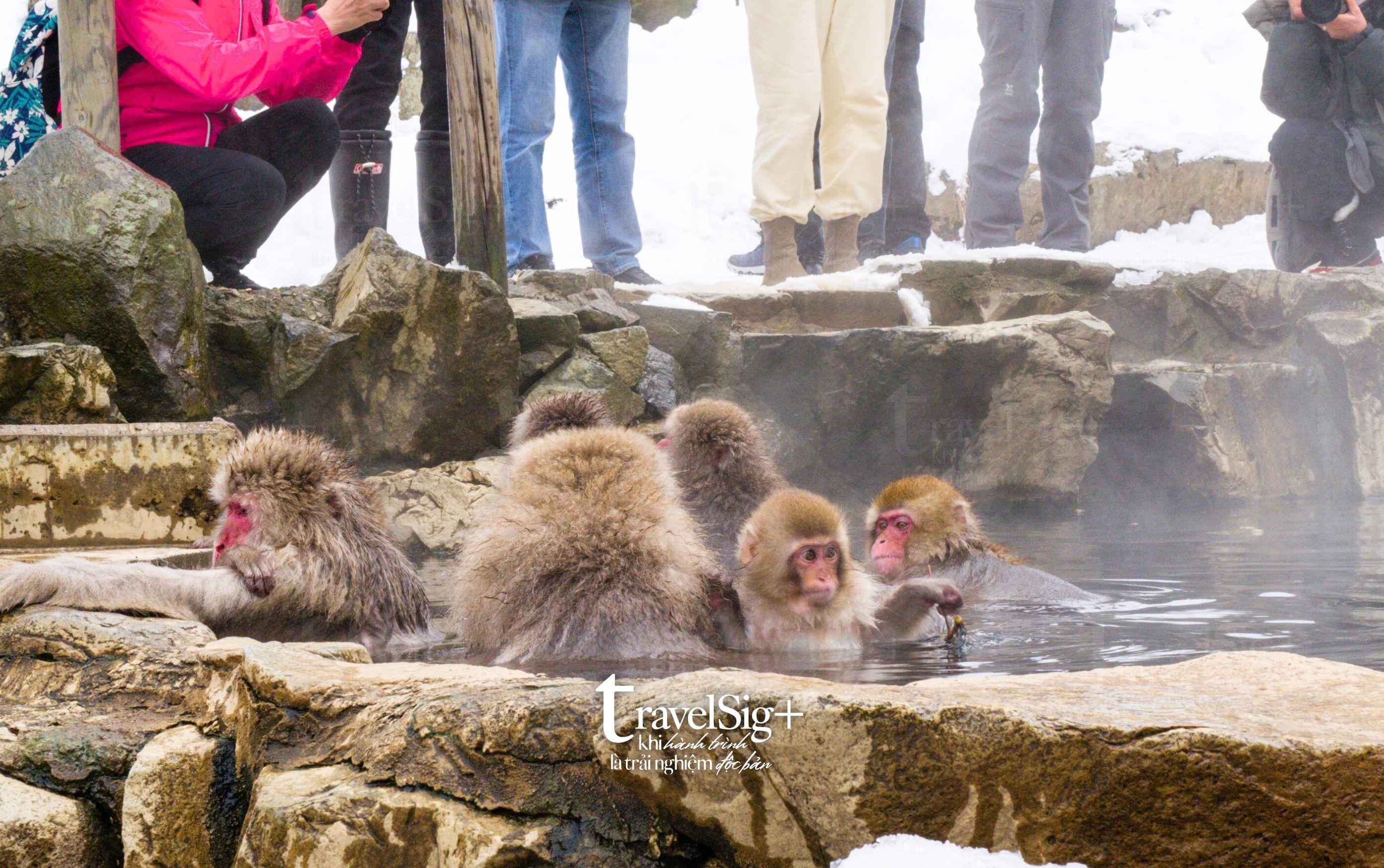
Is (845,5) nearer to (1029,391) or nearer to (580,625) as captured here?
(1029,391)

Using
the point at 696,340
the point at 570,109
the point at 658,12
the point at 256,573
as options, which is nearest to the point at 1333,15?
the point at 696,340

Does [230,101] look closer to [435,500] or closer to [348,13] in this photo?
[348,13]

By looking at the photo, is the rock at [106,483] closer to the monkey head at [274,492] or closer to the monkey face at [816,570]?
the monkey head at [274,492]

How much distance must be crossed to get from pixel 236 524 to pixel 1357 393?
7.06m

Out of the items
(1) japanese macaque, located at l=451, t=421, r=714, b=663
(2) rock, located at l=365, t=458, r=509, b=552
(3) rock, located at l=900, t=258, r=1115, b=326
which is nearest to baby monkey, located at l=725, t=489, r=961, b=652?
(1) japanese macaque, located at l=451, t=421, r=714, b=663

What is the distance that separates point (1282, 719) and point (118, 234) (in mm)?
3746

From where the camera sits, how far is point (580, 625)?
2.59m

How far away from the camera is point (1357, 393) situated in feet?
25.2

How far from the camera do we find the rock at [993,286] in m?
7.36

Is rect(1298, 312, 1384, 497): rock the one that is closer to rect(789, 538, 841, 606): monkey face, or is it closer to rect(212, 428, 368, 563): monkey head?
rect(789, 538, 841, 606): monkey face

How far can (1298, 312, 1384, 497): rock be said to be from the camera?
299 inches

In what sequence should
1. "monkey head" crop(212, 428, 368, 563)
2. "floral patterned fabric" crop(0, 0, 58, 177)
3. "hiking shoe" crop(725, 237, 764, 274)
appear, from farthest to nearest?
"hiking shoe" crop(725, 237, 764, 274), "floral patterned fabric" crop(0, 0, 58, 177), "monkey head" crop(212, 428, 368, 563)

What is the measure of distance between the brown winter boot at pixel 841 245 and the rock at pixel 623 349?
174 cm

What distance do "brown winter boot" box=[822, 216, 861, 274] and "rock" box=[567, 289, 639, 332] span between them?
1.49 meters
